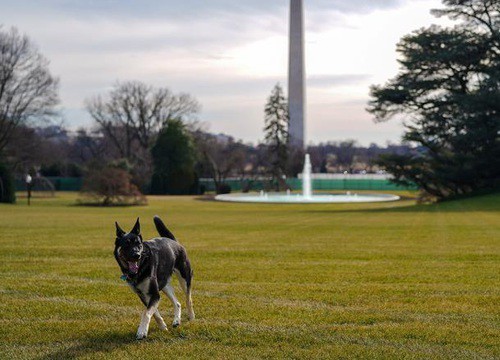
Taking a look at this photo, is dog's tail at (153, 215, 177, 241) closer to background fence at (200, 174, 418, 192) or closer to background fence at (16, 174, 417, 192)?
background fence at (16, 174, 417, 192)

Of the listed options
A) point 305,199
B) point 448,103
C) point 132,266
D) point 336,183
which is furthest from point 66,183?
point 132,266

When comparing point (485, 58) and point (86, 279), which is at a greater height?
point (485, 58)

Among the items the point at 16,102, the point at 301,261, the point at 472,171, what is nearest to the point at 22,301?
the point at 301,261

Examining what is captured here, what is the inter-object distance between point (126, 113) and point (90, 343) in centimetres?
9305

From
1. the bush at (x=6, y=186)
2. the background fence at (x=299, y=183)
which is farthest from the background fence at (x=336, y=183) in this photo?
the bush at (x=6, y=186)

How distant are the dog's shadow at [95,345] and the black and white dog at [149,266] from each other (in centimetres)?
23

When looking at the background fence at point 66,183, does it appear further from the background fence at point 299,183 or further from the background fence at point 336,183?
the background fence at point 336,183

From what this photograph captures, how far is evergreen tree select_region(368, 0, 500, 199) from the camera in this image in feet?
158

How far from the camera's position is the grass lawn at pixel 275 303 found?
23.7 feet

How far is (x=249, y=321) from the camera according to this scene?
27.7 ft

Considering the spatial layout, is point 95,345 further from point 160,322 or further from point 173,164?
point 173,164

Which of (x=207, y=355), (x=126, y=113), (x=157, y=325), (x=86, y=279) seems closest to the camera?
(x=207, y=355)

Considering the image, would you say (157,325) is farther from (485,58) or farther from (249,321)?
(485,58)

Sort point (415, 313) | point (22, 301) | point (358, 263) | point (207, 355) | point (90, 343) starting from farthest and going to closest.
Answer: point (358, 263), point (22, 301), point (415, 313), point (90, 343), point (207, 355)
